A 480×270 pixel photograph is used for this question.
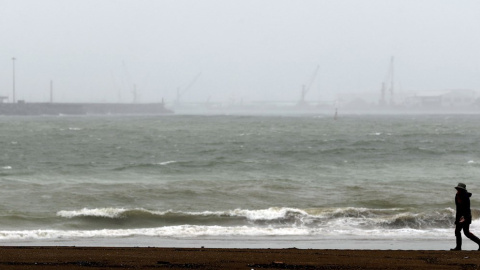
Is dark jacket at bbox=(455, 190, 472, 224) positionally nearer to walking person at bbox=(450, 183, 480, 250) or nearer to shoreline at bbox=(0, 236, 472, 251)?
walking person at bbox=(450, 183, 480, 250)

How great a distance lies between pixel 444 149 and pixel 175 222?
113ft

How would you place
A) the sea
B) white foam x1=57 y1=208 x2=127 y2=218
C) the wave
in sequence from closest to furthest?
1. the sea
2. the wave
3. white foam x1=57 y1=208 x2=127 y2=218

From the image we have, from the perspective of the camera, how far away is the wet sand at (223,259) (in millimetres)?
9531

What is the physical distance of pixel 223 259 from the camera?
1010 cm

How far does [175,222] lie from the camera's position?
18.4m

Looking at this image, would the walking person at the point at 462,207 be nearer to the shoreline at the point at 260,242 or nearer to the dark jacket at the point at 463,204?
the dark jacket at the point at 463,204

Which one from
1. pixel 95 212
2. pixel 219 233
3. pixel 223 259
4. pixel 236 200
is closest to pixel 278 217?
pixel 219 233

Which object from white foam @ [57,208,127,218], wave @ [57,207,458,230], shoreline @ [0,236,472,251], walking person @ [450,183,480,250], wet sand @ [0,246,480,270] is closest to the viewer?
wet sand @ [0,246,480,270]

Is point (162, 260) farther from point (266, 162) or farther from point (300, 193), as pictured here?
point (266, 162)

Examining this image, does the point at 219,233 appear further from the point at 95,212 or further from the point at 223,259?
the point at 223,259

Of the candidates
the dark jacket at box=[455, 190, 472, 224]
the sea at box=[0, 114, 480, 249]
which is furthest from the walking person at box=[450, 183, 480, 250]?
the sea at box=[0, 114, 480, 249]

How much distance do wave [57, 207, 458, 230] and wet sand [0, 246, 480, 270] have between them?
6.74 meters

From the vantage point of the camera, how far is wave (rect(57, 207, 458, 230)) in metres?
18.0

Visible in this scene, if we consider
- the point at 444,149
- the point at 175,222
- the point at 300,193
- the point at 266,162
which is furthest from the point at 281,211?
the point at 444,149
